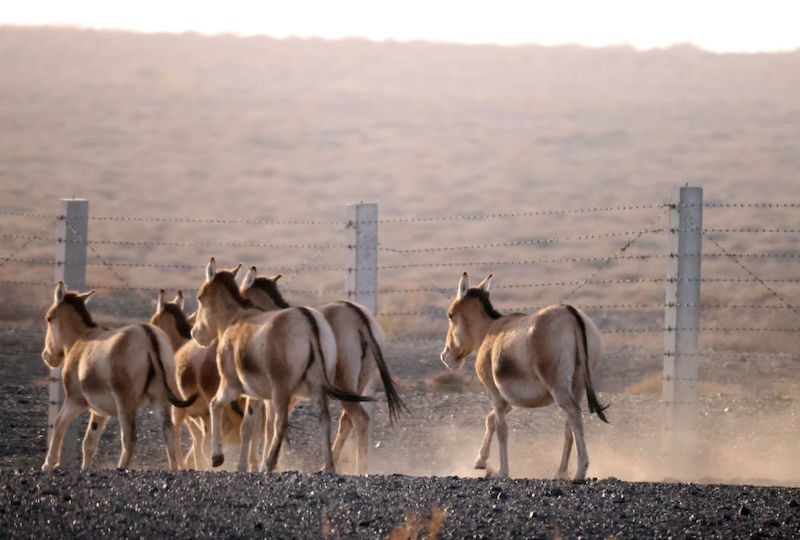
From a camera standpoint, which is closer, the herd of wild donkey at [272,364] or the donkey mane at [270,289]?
the herd of wild donkey at [272,364]

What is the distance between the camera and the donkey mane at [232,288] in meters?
11.3

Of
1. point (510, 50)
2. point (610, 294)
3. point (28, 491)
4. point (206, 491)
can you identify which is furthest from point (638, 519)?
point (510, 50)

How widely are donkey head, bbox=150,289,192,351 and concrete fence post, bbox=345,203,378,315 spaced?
172 centimetres

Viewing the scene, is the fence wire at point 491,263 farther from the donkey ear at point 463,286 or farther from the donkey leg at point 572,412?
the donkey leg at point 572,412

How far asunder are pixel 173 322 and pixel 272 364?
226 cm

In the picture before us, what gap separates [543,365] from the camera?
10359 millimetres

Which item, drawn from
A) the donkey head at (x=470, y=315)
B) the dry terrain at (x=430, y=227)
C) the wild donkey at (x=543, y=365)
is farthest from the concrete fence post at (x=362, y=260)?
the wild donkey at (x=543, y=365)

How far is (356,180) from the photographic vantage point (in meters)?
59.0

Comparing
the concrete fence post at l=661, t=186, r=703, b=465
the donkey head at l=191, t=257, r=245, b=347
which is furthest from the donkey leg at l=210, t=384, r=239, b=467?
the concrete fence post at l=661, t=186, r=703, b=465

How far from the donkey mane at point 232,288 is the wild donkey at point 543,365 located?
1.95m

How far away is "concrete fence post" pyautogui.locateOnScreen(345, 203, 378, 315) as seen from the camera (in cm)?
1320

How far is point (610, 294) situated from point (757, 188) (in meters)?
20.3

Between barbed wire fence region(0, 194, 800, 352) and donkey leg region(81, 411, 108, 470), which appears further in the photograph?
barbed wire fence region(0, 194, 800, 352)

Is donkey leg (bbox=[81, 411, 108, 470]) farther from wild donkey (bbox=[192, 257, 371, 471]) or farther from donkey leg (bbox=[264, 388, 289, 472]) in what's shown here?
donkey leg (bbox=[264, 388, 289, 472])
